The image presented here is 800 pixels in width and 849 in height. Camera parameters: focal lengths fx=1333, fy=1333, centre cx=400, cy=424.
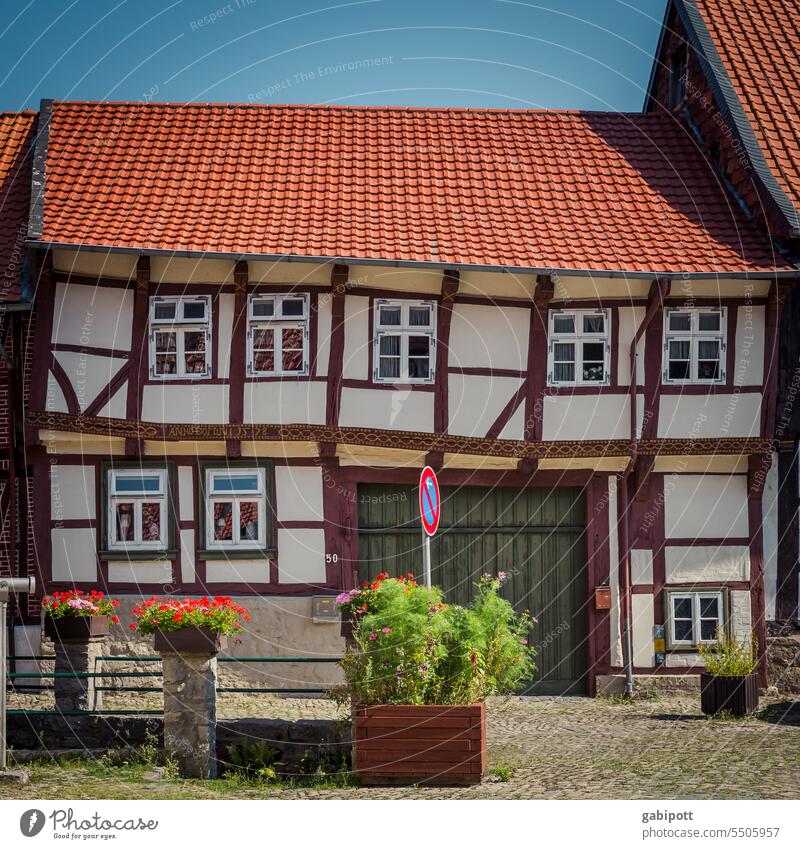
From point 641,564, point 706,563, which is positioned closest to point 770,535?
point 706,563

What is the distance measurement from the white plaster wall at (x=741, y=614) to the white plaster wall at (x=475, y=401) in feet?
12.4

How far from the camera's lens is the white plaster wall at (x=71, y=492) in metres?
16.2

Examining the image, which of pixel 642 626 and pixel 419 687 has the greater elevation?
pixel 419 687

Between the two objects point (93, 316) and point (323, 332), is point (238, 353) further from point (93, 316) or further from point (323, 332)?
point (93, 316)

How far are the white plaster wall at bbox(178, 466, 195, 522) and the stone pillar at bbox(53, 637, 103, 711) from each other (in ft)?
8.51

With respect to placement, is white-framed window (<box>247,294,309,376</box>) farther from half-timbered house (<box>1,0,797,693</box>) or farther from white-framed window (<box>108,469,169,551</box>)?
white-framed window (<box>108,469,169,551</box>)

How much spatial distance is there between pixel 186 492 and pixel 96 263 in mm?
2975

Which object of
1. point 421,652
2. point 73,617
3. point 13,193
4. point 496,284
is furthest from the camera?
point 13,193

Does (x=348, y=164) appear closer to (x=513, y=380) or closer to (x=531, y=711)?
(x=513, y=380)

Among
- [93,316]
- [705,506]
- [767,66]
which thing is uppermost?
[767,66]

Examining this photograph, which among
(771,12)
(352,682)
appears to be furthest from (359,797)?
(771,12)

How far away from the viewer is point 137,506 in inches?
643

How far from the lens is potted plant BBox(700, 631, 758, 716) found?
569 inches
